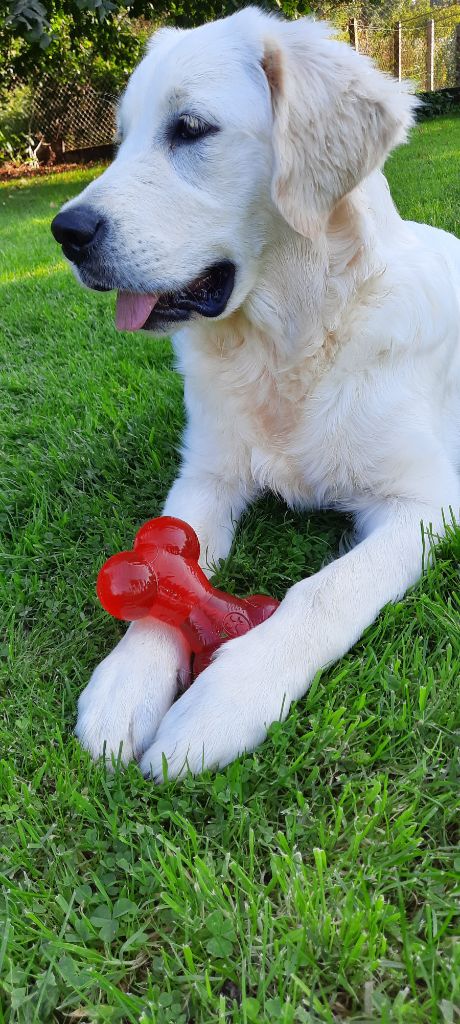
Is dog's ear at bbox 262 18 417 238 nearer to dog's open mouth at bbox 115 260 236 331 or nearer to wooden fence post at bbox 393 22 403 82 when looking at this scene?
dog's open mouth at bbox 115 260 236 331

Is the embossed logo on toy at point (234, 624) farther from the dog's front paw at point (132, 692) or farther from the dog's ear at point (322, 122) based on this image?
the dog's ear at point (322, 122)

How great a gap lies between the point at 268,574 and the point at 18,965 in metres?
1.20

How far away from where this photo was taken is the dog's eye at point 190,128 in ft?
6.77

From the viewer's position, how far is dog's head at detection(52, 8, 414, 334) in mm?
1981

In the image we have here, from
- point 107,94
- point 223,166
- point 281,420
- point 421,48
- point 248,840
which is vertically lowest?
point 248,840

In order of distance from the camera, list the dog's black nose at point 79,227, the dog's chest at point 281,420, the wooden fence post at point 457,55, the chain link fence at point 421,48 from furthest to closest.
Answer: the wooden fence post at point 457,55
the chain link fence at point 421,48
the dog's chest at point 281,420
the dog's black nose at point 79,227

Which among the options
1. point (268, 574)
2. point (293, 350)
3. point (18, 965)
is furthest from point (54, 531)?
point (18, 965)

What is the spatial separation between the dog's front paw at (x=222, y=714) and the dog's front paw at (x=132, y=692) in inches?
2.6

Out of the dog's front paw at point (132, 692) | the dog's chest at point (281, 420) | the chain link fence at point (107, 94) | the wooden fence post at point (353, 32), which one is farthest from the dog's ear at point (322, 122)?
the wooden fence post at point (353, 32)

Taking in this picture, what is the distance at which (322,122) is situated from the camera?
203 centimetres

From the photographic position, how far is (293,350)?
7.32 feet

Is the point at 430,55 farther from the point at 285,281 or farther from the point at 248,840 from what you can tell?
the point at 248,840

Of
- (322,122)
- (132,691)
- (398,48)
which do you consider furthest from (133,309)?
(398,48)

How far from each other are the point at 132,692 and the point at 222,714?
250mm
